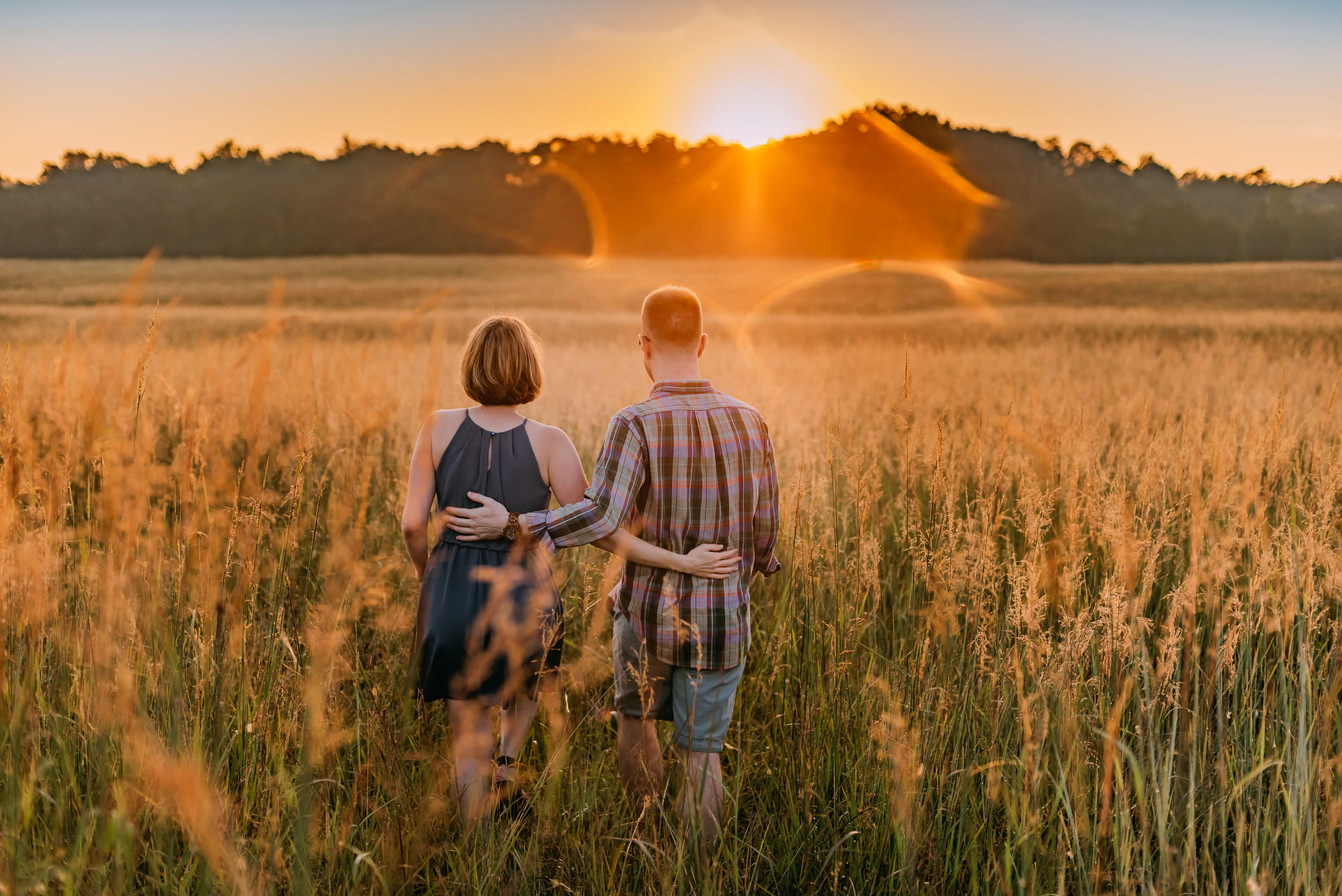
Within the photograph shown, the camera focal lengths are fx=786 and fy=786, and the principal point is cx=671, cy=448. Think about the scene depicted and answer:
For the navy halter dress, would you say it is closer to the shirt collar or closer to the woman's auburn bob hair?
the woman's auburn bob hair

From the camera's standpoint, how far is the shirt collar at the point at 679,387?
92.1 inches

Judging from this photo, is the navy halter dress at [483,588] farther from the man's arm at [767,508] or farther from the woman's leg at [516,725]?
the man's arm at [767,508]

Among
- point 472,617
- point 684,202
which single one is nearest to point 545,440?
point 472,617

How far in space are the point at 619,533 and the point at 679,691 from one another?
19.9 inches

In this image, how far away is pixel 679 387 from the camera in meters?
2.34

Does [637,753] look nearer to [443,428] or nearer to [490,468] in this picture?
[490,468]

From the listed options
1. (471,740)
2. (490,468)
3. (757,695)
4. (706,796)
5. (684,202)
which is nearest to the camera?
(706,796)

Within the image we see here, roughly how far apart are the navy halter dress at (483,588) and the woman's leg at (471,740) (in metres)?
0.04

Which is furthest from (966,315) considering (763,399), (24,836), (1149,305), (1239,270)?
(24,836)

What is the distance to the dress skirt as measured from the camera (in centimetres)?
228

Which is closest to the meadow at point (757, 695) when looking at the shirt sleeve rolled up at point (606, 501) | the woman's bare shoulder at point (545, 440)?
the shirt sleeve rolled up at point (606, 501)

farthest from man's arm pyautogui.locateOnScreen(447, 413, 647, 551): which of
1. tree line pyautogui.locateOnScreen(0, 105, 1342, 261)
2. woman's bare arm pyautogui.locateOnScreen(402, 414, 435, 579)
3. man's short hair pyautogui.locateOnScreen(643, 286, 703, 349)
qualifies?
tree line pyautogui.locateOnScreen(0, 105, 1342, 261)

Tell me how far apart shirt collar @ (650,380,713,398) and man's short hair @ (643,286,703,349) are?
109 millimetres

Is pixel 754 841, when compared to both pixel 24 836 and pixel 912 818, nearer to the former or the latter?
pixel 912 818
